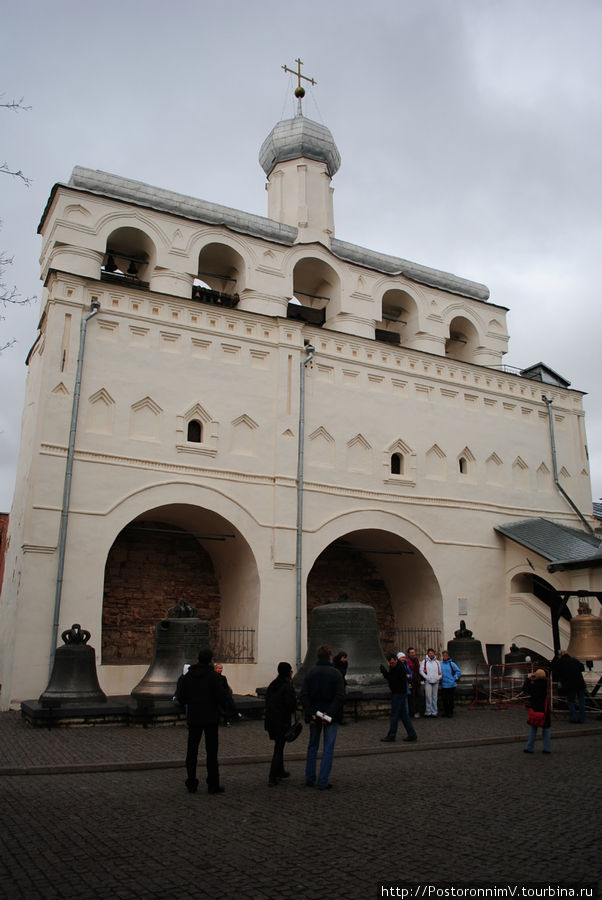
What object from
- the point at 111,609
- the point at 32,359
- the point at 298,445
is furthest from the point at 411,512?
the point at 32,359

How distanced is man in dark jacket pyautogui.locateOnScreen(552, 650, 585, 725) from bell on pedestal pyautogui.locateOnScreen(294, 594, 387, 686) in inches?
112

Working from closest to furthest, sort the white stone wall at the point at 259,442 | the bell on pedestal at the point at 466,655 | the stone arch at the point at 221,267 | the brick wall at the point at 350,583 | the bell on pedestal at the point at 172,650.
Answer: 1. the bell on pedestal at the point at 172,650
2. the white stone wall at the point at 259,442
3. the bell on pedestal at the point at 466,655
4. the stone arch at the point at 221,267
5. the brick wall at the point at 350,583

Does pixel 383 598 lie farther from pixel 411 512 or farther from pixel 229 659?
pixel 229 659

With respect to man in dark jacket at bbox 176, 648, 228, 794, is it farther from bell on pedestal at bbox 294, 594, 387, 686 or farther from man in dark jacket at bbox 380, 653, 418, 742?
bell on pedestal at bbox 294, 594, 387, 686

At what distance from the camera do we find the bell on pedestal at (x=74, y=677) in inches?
448

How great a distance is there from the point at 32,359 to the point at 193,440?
452 centimetres

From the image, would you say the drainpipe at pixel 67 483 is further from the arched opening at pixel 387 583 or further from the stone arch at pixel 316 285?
the arched opening at pixel 387 583

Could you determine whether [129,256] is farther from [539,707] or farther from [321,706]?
[539,707]

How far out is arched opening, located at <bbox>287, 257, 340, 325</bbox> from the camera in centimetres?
1966

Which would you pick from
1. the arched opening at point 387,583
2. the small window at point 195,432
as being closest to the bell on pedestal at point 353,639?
the small window at point 195,432

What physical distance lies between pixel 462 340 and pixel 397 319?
7.44ft

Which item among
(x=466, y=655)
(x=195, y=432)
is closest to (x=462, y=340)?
(x=195, y=432)

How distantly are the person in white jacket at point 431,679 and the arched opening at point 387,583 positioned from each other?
5.22 metres

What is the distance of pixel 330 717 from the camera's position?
7.27 meters
